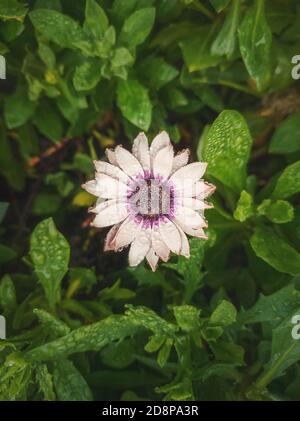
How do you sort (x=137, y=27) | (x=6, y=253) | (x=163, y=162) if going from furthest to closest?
1. (x=6, y=253)
2. (x=137, y=27)
3. (x=163, y=162)

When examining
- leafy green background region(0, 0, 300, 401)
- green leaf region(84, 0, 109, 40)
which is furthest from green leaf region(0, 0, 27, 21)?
green leaf region(84, 0, 109, 40)

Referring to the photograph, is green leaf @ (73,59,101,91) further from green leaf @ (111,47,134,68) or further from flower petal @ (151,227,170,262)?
flower petal @ (151,227,170,262)

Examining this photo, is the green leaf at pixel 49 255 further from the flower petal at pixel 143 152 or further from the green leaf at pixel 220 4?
the green leaf at pixel 220 4

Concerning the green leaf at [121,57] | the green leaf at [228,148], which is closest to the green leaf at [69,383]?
the green leaf at [228,148]

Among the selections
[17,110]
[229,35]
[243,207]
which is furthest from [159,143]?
[17,110]

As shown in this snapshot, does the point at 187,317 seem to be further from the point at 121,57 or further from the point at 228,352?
the point at 121,57
